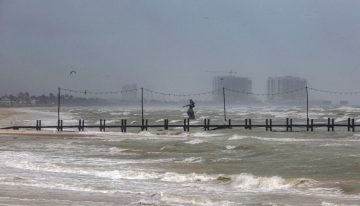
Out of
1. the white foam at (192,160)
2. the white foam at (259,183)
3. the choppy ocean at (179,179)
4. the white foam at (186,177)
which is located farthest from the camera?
the white foam at (192,160)

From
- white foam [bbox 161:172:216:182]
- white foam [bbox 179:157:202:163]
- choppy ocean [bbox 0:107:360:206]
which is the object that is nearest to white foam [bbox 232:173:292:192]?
choppy ocean [bbox 0:107:360:206]

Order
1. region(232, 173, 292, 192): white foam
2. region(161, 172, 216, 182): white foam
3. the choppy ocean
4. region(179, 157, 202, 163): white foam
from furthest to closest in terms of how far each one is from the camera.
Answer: region(179, 157, 202, 163): white foam < region(161, 172, 216, 182): white foam < region(232, 173, 292, 192): white foam < the choppy ocean

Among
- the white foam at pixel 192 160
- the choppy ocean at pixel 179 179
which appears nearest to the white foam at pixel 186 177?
the choppy ocean at pixel 179 179

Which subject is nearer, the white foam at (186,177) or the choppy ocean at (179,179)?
the choppy ocean at (179,179)

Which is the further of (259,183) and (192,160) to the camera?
(192,160)

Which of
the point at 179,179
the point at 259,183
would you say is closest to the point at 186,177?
Result: the point at 179,179

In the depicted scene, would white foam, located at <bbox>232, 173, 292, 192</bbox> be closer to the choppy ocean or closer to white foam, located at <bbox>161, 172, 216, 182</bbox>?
the choppy ocean

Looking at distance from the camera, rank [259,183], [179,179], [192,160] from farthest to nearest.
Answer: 1. [192,160]
2. [179,179]
3. [259,183]

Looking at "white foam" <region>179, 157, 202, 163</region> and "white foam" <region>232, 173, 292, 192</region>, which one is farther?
"white foam" <region>179, 157, 202, 163</region>

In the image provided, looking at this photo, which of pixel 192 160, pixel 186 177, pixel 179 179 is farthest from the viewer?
pixel 192 160

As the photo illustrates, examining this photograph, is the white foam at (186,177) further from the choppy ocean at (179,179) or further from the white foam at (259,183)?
the white foam at (259,183)

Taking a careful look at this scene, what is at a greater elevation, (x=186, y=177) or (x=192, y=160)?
(x=186, y=177)

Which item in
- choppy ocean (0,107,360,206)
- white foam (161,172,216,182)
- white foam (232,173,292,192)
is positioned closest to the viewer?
choppy ocean (0,107,360,206)

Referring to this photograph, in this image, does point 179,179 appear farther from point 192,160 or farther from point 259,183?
point 192,160
